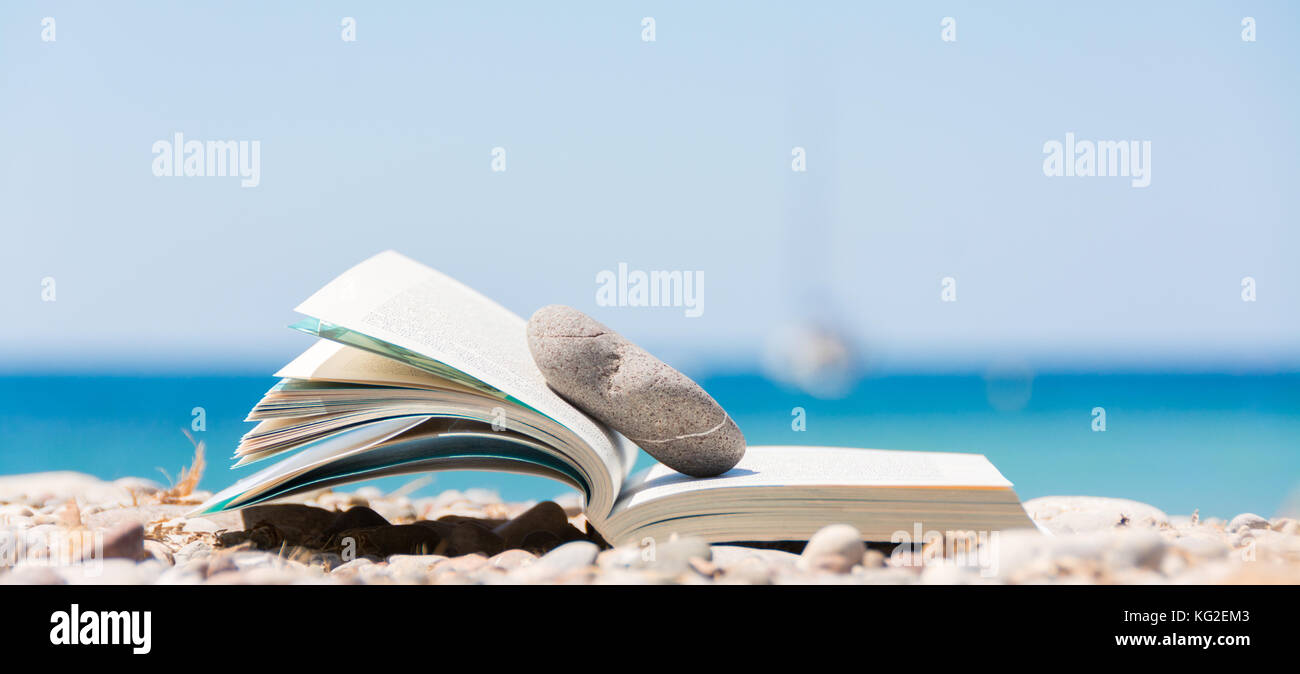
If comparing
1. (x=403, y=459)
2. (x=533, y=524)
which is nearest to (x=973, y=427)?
(x=533, y=524)

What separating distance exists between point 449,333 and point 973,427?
13.2 metres

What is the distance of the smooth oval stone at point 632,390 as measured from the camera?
3.17 metres

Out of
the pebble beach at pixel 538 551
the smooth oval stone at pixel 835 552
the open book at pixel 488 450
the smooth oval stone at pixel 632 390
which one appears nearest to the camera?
the pebble beach at pixel 538 551

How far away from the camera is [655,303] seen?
14.3 feet

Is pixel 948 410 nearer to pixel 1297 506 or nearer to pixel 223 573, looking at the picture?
pixel 1297 506

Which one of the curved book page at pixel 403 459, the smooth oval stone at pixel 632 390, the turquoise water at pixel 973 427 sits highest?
the smooth oval stone at pixel 632 390

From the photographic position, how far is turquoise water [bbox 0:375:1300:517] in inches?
344

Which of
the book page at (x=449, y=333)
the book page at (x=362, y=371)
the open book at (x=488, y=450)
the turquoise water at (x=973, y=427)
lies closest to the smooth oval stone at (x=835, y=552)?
the open book at (x=488, y=450)

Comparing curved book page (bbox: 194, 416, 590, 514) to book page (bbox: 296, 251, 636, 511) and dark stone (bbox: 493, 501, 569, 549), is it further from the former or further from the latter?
dark stone (bbox: 493, 501, 569, 549)

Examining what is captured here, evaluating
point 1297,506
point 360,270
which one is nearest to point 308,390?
point 360,270

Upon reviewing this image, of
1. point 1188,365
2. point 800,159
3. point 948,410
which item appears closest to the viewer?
point 800,159

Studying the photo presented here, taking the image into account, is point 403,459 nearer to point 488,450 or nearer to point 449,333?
point 488,450

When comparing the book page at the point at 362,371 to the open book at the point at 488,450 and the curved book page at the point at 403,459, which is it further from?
the curved book page at the point at 403,459
